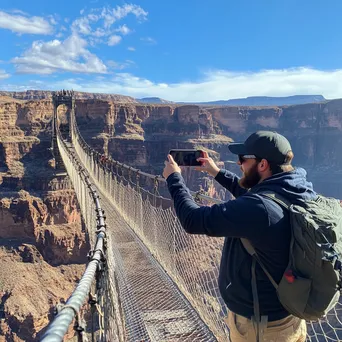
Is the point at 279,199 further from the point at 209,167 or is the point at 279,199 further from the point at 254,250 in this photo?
the point at 209,167

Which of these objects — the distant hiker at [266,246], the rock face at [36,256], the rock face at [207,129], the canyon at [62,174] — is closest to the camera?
the distant hiker at [266,246]

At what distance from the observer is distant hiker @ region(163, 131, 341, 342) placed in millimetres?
1393

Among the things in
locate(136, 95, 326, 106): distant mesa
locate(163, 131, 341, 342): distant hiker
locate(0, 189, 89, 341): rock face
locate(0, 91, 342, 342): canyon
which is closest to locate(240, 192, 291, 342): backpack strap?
locate(163, 131, 341, 342): distant hiker

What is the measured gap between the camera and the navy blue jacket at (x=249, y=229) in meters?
1.42

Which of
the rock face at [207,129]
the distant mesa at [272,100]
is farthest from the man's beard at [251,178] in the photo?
the distant mesa at [272,100]

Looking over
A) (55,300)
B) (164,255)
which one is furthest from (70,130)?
(164,255)

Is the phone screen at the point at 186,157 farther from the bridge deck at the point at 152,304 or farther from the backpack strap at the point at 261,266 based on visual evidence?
the bridge deck at the point at 152,304

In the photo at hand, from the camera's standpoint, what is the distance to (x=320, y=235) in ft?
4.39

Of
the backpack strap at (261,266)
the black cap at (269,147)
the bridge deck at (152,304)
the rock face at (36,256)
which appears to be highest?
the black cap at (269,147)

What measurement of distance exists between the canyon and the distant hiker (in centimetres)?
1396

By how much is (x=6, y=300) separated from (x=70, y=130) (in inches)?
362

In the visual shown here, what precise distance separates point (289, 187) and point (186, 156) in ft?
2.52

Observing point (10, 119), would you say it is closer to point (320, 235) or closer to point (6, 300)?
point (6, 300)

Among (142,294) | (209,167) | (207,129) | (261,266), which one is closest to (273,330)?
(261,266)
